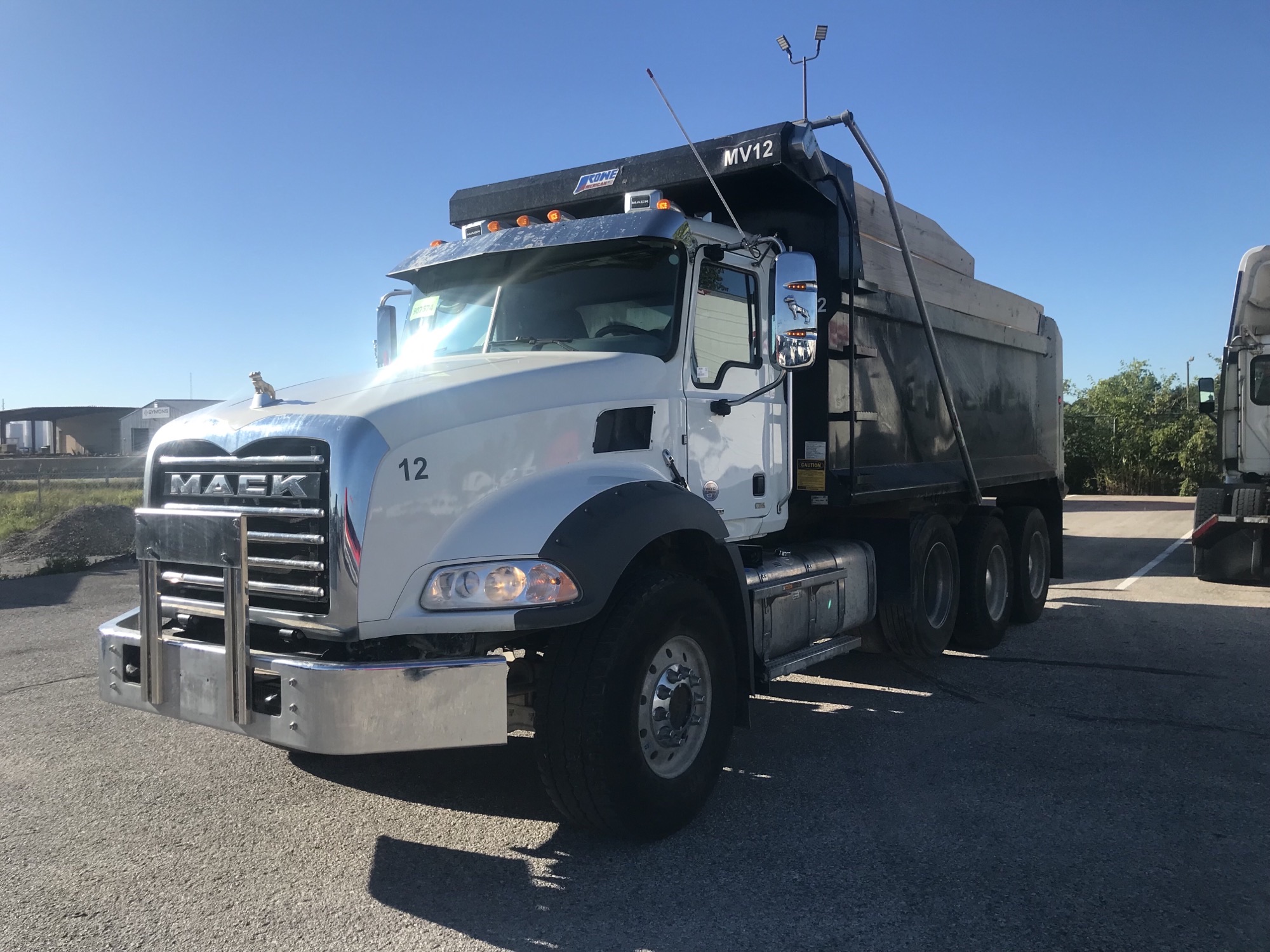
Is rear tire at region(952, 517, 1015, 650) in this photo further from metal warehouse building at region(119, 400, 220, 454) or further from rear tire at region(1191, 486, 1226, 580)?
metal warehouse building at region(119, 400, 220, 454)

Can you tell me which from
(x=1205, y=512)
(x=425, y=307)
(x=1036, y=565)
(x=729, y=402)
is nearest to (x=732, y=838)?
(x=729, y=402)

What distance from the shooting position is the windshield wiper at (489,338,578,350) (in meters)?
4.86

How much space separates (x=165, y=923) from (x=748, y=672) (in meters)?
2.70

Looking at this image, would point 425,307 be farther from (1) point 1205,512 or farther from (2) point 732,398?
(1) point 1205,512

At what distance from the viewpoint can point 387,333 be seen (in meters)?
6.09

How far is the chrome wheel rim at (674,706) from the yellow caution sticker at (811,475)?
1.97 metres

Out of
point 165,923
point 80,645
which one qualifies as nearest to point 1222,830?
point 165,923

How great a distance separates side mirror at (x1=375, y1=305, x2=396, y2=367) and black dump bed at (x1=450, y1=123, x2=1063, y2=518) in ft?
3.41

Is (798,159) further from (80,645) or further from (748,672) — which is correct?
(80,645)

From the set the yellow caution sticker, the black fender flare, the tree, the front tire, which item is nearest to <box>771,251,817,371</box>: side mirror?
the black fender flare

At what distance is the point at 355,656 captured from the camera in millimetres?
3756

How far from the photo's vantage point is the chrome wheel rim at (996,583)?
8461 millimetres

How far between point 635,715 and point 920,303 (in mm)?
4393

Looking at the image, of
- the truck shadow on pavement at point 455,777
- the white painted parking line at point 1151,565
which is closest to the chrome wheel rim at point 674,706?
the truck shadow on pavement at point 455,777
